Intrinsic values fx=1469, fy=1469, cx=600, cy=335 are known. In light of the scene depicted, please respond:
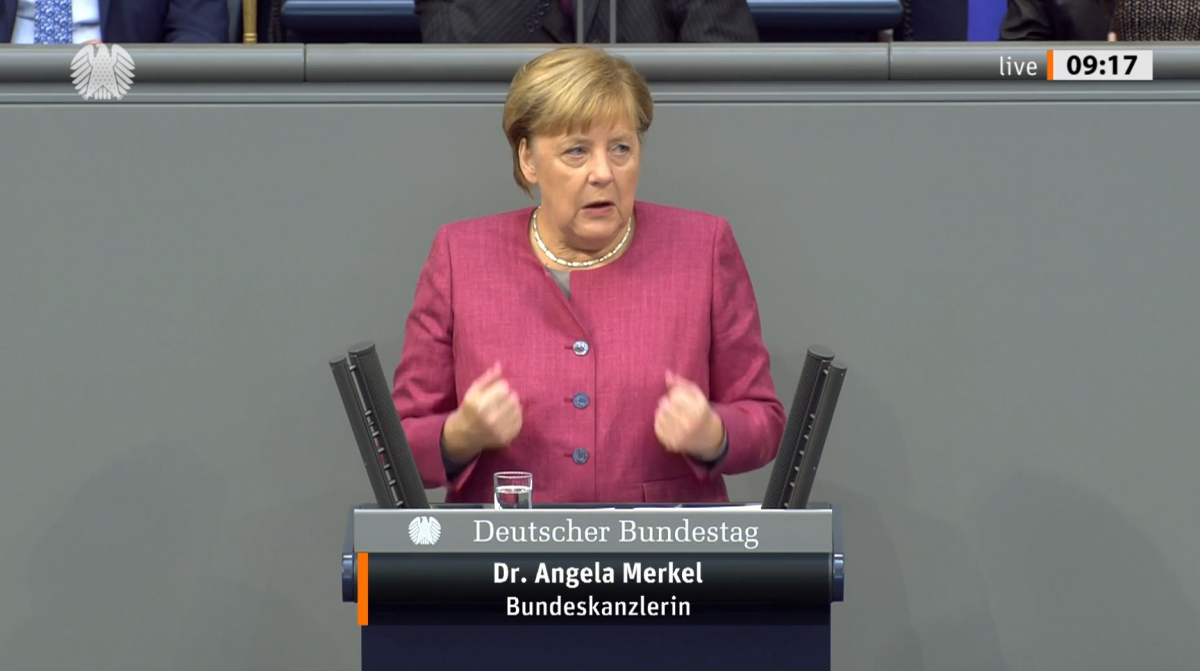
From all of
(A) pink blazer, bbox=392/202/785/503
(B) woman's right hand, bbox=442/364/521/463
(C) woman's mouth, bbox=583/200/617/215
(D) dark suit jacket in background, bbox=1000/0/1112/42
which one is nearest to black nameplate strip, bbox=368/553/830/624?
(B) woman's right hand, bbox=442/364/521/463

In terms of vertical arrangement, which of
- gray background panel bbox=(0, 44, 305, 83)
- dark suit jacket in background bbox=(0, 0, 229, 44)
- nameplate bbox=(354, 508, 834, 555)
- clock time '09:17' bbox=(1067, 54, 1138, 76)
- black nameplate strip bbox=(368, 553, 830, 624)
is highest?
dark suit jacket in background bbox=(0, 0, 229, 44)

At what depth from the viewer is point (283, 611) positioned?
105 inches

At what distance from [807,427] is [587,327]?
1.76 feet

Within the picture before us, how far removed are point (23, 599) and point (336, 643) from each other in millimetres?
561

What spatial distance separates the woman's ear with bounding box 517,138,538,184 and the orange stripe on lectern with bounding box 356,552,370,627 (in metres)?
0.70

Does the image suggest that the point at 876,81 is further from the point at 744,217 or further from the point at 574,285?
the point at 574,285

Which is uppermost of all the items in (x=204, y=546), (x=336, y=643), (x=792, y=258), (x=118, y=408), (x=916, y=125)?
(x=916, y=125)

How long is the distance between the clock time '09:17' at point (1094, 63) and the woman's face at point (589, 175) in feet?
3.35

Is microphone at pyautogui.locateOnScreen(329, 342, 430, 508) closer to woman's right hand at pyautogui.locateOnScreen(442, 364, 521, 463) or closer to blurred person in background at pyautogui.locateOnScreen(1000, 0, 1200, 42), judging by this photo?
woman's right hand at pyautogui.locateOnScreen(442, 364, 521, 463)

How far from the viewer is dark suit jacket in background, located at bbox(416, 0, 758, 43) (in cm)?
272

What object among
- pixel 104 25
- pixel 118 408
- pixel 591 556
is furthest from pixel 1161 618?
pixel 104 25

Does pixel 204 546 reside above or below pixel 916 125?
below

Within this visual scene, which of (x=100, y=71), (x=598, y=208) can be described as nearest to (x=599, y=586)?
(x=598, y=208)

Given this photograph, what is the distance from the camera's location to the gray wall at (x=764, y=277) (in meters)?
2.62
